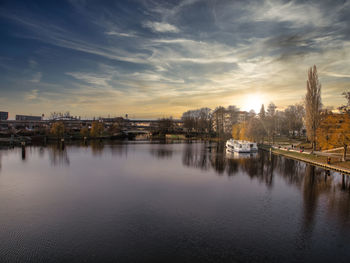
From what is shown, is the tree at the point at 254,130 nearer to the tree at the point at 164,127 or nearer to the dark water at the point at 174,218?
the dark water at the point at 174,218

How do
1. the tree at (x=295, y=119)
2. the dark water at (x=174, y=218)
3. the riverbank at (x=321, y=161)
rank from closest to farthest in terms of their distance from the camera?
the dark water at (x=174, y=218) < the riverbank at (x=321, y=161) < the tree at (x=295, y=119)

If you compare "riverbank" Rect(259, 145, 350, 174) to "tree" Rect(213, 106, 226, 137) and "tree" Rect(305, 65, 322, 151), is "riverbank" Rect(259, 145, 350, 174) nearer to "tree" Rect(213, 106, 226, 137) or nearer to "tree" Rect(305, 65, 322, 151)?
"tree" Rect(305, 65, 322, 151)

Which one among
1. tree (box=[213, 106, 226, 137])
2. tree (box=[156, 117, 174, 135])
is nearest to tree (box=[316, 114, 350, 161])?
tree (box=[213, 106, 226, 137])

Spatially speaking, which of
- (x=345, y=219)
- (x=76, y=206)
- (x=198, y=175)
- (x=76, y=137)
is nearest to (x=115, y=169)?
(x=198, y=175)

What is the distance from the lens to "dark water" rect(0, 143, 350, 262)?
12.1m

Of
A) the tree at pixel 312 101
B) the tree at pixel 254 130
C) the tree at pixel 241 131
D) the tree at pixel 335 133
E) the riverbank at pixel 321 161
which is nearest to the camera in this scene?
the riverbank at pixel 321 161

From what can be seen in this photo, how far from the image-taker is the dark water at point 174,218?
1206 centimetres

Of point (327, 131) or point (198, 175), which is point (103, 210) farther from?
point (327, 131)

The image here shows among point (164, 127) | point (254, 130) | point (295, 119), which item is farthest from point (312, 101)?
point (164, 127)

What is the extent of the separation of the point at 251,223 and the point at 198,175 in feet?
52.4

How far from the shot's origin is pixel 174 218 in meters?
16.4

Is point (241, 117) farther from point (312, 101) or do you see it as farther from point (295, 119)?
point (312, 101)

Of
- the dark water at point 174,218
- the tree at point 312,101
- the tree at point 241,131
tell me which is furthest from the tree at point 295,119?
the dark water at point 174,218

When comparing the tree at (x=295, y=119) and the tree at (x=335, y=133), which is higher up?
the tree at (x=295, y=119)
